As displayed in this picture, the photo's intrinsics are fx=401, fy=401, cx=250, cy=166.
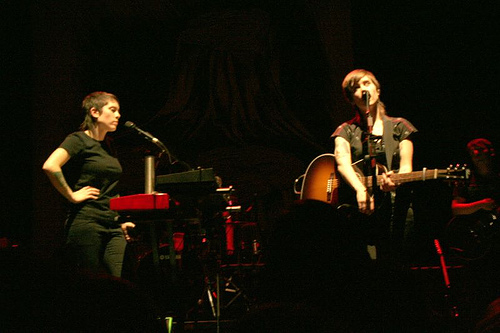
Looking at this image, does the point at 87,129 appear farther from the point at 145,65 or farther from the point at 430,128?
the point at 430,128


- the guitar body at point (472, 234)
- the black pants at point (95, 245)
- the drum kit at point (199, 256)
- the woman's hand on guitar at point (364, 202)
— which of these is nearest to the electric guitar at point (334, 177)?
the woman's hand on guitar at point (364, 202)

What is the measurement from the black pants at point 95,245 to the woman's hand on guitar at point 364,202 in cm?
181

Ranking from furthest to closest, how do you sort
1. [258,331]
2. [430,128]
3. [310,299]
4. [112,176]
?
[430,128] < [112,176] < [310,299] < [258,331]

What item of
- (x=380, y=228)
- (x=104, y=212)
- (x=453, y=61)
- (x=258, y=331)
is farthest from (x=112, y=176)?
(x=453, y=61)

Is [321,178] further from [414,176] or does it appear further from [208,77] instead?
[208,77]

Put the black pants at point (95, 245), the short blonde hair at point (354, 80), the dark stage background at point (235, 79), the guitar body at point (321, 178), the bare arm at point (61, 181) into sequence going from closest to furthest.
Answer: the black pants at point (95, 245) < the bare arm at point (61, 181) < the short blonde hair at point (354, 80) < the guitar body at point (321, 178) < the dark stage background at point (235, 79)

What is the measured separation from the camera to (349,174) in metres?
3.09

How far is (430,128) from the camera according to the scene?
5879mm

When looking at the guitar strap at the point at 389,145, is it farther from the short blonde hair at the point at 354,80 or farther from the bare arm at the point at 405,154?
the short blonde hair at the point at 354,80

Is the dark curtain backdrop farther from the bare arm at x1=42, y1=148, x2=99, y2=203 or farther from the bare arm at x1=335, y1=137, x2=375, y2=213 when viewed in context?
the bare arm at x1=42, y1=148, x2=99, y2=203

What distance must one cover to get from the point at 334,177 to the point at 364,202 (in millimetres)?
911

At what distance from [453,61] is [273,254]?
5434 mm

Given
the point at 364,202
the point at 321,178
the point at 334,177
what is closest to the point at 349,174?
the point at 364,202

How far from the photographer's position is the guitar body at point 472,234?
5023 millimetres
